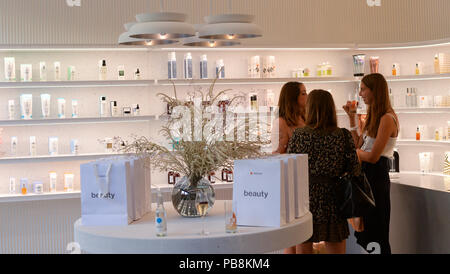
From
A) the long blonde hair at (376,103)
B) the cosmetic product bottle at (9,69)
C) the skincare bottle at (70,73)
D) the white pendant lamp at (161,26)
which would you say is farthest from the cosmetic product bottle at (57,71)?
the long blonde hair at (376,103)

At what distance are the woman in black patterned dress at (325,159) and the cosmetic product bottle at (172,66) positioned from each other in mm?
2155

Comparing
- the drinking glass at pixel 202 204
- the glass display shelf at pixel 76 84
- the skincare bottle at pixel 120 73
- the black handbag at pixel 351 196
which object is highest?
the skincare bottle at pixel 120 73

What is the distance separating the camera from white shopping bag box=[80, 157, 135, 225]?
8.43 ft

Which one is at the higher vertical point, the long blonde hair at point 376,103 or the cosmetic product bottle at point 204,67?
the cosmetic product bottle at point 204,67

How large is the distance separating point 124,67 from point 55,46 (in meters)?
0.68

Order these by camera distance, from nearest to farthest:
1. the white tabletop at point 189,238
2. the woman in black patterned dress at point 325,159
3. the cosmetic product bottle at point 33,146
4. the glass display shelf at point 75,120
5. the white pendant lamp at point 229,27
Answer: the white tabletop at point 189,238
the white pendant lamp at point 229,27
the woman in black patterned dress at point 325,159
the glass display shelf at point 75,120
the cosmetic product bottle at point 33,146

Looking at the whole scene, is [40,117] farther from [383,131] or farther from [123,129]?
[383,131]

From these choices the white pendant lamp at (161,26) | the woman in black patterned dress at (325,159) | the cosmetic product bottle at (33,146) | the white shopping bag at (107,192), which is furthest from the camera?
the cosmetic product bottle at (33,146)

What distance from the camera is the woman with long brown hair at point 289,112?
4.07 m

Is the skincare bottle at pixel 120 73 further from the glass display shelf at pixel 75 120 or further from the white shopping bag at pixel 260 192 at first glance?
the white shopping bag at pixel 260 192

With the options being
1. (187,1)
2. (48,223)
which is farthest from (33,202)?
(187,1)

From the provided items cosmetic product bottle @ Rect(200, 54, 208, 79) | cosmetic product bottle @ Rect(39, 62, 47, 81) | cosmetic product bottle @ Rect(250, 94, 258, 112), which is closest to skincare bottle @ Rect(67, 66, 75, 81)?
cosmetic product bottle @ Rect(39, 62, 47, 81)

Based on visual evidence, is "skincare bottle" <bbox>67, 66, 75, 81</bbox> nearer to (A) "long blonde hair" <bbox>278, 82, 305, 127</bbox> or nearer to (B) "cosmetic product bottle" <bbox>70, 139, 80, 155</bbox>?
(B) "cosmetic product bottle" <bbox>70, 139, 80, 155</bbox>

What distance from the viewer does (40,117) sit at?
5301 mm
